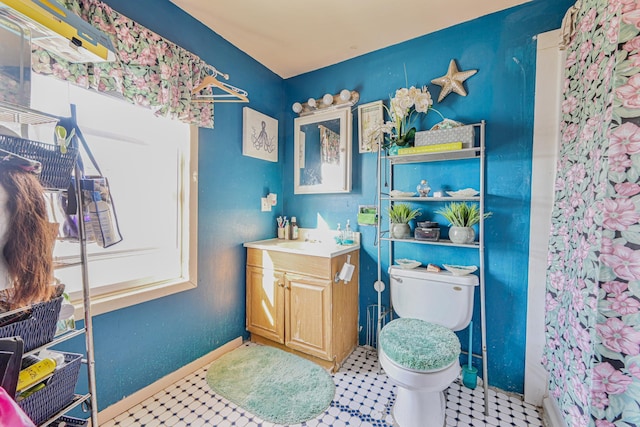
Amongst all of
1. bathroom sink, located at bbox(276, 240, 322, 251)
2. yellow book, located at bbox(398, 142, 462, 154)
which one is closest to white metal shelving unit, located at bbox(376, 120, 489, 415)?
yellow book, located at bbox(398, 142, 462, 154)

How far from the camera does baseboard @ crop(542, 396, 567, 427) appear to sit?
1.31 meters

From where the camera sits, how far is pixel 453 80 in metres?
1.74

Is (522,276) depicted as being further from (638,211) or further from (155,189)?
(155,189)

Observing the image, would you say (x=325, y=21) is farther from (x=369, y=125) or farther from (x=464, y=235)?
(x=464, y=235)

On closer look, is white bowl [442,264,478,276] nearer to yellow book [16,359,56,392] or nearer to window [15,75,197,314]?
window [15,75,197,314]

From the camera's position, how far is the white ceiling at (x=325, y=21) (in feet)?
5.20

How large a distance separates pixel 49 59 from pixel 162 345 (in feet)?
5.17

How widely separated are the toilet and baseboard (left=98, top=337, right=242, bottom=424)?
4.06ft

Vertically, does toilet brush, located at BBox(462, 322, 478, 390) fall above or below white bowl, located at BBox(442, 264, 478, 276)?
below

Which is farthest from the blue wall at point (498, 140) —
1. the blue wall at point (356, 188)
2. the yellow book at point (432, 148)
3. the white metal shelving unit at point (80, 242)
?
the white metal shelving unit at point (80, 242)

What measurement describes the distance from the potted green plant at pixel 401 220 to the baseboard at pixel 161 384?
60.4 inches

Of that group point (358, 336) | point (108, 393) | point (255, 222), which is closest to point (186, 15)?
point (255, 222)

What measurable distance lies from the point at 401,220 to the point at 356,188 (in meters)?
0.50

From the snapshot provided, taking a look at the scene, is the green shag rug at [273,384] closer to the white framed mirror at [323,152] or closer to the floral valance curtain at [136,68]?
the white framed mirror at [323,152]
